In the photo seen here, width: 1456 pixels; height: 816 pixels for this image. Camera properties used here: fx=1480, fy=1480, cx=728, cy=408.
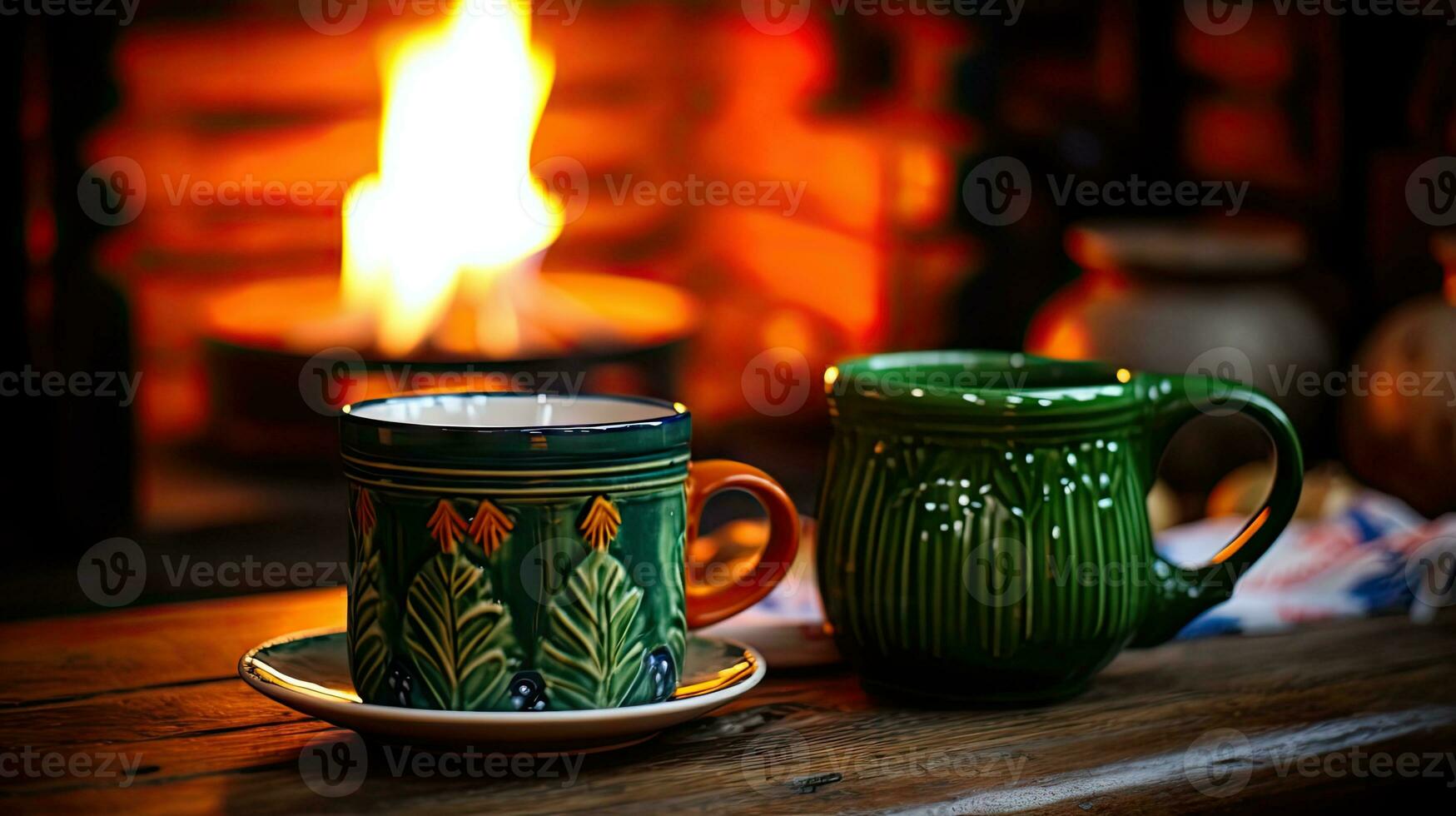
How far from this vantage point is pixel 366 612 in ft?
1.69

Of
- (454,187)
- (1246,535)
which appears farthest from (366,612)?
(454,187)

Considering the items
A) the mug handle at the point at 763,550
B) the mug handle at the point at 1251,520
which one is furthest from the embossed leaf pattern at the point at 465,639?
the mug handle at the point at 1251,520

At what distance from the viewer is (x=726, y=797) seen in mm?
498

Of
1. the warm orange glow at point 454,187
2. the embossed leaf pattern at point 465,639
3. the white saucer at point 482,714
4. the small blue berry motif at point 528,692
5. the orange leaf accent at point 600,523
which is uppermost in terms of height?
the warm orange glow at point 454,187

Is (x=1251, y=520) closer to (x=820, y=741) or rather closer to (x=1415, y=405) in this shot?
(x=820, y=741)

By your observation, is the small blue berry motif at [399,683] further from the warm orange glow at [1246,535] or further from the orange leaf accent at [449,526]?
the warm orange glow at [1246,535]

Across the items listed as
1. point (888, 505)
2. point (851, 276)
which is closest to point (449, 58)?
point (851, 276)

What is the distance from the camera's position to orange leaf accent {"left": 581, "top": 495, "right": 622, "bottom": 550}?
503 millimetres

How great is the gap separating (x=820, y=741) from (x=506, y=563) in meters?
0.14

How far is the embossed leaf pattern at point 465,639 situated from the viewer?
Answer: 49 centimetres

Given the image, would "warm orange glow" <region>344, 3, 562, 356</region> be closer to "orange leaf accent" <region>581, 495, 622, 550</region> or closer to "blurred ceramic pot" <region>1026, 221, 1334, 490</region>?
"blurred ceramic pot" <region>1026, 221, 1334, 490</region>

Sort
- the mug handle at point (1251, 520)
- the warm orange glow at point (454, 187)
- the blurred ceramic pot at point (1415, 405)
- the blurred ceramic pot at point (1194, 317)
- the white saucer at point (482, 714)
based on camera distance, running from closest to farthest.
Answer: the white saucer at point (482, 714), the mug handle at point (1251, 520), the blurred ceramic pot at point (1415, 405), the blurred ceramic pot at point (1194, 317), the warm orange glow at point (454, 187)

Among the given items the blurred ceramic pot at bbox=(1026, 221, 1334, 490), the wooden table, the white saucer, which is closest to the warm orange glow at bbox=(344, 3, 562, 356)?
the blurred ceramic pot at bbox=(1026, 221, 1334, 490)

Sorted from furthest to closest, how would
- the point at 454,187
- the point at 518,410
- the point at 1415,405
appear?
the point at 454,187 → the point at 1415,405 → the point at 518,410
